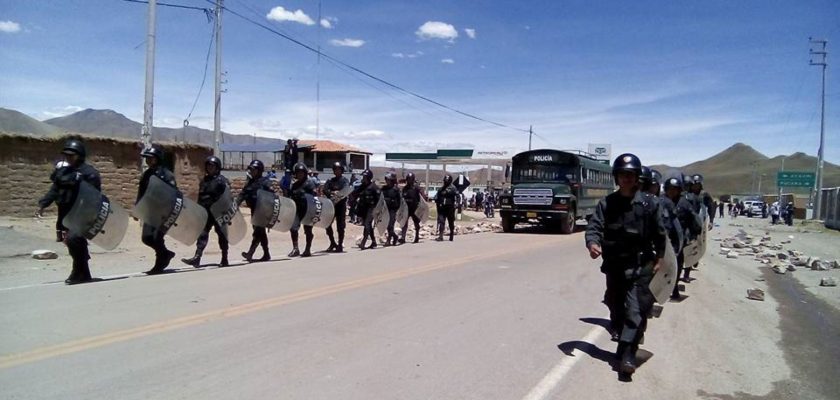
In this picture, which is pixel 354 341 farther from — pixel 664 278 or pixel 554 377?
pixel 664 278

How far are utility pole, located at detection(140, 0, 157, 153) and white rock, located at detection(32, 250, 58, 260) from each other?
5006mm

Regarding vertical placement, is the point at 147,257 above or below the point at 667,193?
below

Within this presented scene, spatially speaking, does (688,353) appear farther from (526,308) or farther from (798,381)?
(526,308)

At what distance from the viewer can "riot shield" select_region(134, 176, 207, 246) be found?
8.78 metres

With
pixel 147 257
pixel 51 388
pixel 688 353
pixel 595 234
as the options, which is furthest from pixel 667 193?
pixel 147 257

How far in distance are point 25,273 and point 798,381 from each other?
32.1 ft

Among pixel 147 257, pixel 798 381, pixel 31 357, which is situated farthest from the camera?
pixel 147 257

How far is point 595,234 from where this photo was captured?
214 inches

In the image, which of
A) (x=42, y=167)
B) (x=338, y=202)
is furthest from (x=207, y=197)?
(x=42, y=167)

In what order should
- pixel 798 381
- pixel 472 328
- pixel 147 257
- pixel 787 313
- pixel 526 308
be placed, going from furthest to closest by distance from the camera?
Result: pixel 147 257 < pixel 787 313 < pixel 526 308 < pixel 472 328 < pixel 798 381

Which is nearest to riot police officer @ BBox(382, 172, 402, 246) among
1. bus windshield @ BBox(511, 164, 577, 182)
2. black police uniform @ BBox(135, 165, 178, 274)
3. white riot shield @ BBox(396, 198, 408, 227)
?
white riot shield @ BBox(396, 198, 408, 227)

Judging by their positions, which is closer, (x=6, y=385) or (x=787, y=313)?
(x=6, y=385)

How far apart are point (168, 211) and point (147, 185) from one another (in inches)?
19.1

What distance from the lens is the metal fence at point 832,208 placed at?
35.4 m
